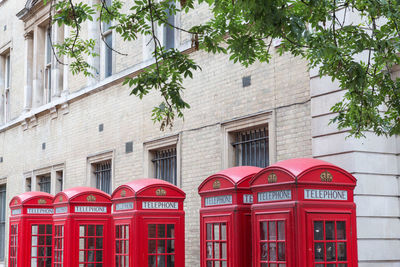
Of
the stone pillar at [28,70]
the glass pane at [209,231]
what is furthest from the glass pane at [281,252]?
the stone pillar at [28,70]

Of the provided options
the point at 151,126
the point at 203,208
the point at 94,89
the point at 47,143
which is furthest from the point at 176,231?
the point at 47,143

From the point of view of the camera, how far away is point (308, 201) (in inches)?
295

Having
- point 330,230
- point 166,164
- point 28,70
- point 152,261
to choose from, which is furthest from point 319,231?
point 28,70

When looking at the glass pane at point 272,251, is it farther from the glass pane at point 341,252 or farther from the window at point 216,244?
the window at point 216,244

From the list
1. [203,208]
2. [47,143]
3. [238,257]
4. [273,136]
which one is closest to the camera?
[238,257]

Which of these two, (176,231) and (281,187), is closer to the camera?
(281,187)

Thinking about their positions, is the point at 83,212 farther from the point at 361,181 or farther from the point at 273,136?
the point at 361,181

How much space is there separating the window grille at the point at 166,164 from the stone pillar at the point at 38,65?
7631 mm

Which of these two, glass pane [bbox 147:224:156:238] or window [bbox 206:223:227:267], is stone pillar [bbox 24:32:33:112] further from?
window [bbox 206:223:227:267]

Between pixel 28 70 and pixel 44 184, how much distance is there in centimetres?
383

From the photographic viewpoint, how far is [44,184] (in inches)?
800

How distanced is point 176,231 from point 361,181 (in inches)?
114

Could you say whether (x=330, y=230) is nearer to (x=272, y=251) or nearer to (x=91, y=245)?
(x=272, y=251)

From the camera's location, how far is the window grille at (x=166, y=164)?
46.8ft
